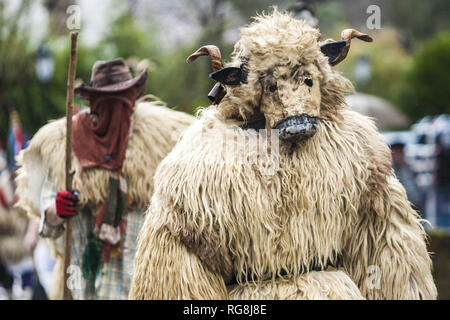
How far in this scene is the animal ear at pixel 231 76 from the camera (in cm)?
287

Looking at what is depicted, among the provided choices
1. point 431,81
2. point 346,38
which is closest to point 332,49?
point 346,38

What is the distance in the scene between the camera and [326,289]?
283 cm

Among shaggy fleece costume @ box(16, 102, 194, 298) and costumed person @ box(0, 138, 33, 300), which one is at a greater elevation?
shaggy fleece costume @ box(16, 102, 194, 298)

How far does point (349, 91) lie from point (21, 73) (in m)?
12.9

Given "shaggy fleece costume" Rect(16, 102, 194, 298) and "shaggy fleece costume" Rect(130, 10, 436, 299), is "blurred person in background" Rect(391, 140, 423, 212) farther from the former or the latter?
"shaggy fleece costume" Rect(130, 10, 436, 299)

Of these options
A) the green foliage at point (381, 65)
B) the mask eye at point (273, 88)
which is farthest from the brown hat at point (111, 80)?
the green foliage at point (381, 65)

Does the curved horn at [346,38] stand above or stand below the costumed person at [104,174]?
above

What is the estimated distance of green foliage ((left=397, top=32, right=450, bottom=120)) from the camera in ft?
51.6

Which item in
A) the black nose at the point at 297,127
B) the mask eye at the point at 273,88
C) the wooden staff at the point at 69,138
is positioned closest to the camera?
the black nose at the point at 297,127

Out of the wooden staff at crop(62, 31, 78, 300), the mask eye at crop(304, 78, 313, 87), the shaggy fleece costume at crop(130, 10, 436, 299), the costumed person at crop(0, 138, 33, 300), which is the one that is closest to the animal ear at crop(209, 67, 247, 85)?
the shaggy fleece costume at crop(130, 10, 436, 299)

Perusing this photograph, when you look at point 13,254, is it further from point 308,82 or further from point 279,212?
point 308,82

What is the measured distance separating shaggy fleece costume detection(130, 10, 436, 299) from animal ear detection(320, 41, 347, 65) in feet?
0.20

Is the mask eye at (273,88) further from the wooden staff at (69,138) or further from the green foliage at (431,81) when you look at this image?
the green foliage at (431,81)

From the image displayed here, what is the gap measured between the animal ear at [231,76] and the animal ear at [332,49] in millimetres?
378
